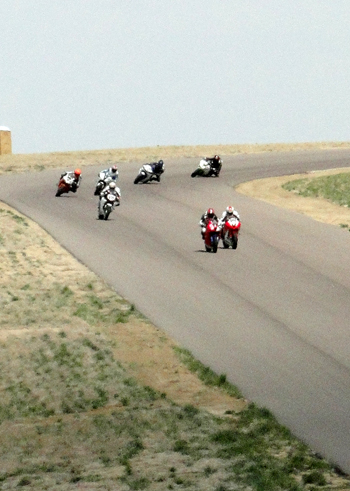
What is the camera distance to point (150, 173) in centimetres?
5300

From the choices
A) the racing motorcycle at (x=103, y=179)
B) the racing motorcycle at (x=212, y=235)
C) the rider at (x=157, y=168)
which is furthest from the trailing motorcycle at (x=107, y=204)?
the rider at (x=157, y=168)

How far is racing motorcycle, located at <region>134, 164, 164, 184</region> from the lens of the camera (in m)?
52.9

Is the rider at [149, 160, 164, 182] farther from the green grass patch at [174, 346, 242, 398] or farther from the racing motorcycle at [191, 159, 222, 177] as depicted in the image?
the green grass patch at [174, 346, 242, 398]

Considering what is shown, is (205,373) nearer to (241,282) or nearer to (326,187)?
(241,282)

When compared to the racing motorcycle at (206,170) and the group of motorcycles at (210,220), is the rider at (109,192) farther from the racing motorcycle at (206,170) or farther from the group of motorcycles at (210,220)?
the racing motorcycle at (206,170)

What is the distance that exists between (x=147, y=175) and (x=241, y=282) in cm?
2440

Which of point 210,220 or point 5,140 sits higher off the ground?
point 5,140

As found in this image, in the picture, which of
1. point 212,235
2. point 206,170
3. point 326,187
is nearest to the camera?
point 212,235

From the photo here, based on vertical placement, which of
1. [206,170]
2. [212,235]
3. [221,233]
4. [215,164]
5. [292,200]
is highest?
[215,164]

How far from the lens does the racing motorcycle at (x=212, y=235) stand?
111 ft

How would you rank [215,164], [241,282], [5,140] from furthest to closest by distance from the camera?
[5,140], [215,164], [241,282]

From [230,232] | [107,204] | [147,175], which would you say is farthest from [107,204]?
[147,175]

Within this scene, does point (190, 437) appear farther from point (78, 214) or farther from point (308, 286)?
point (78, 214)

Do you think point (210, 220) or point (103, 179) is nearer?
point (210, 220)
